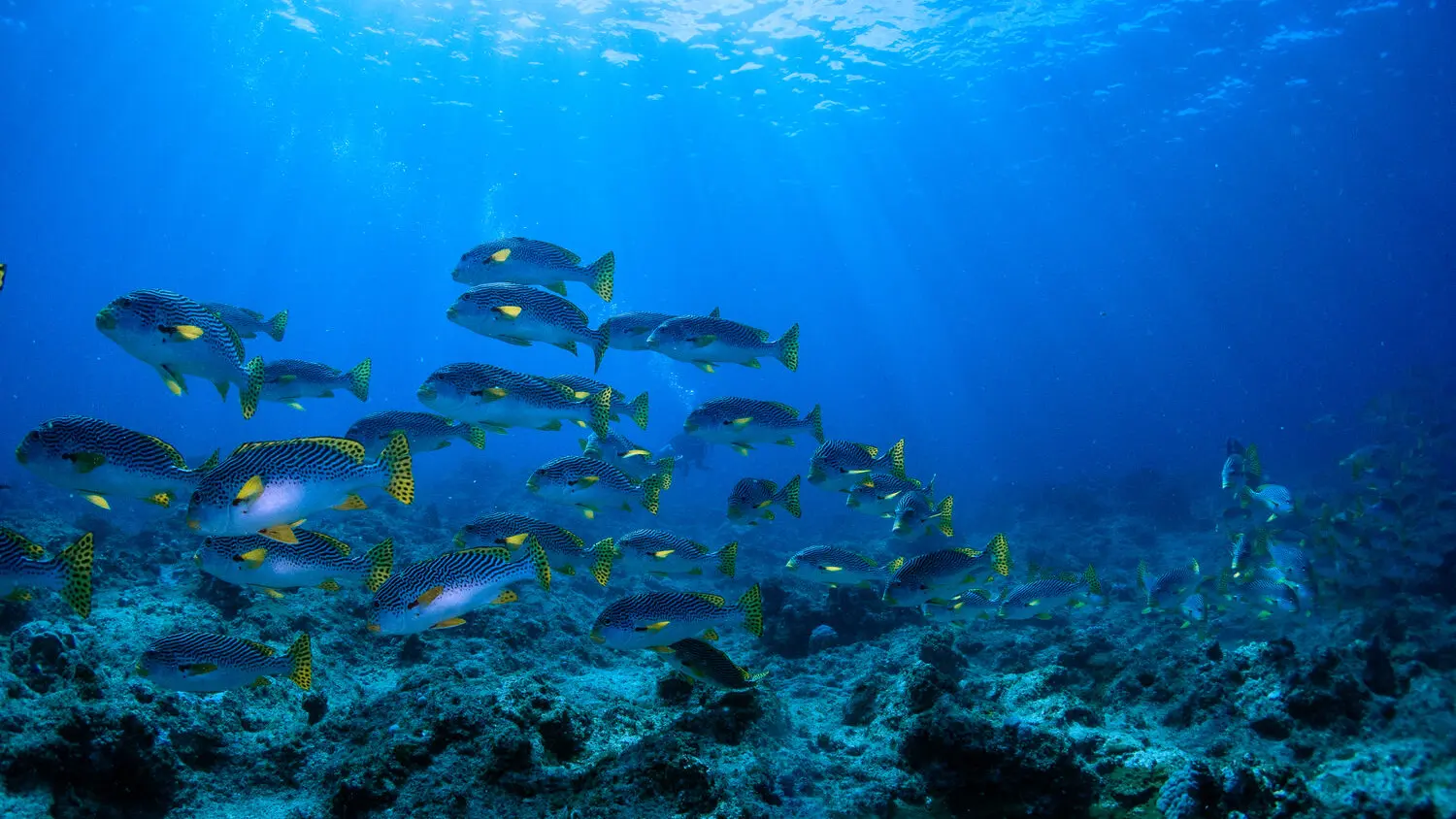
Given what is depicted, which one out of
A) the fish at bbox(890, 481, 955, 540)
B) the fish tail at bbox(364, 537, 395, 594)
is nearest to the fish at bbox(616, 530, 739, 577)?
the fish at bbox(890, 481, 955, 540)

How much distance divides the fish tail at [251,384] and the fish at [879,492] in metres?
5.96

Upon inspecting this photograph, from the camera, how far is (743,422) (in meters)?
6.78

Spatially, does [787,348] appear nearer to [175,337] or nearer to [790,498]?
[790,498]

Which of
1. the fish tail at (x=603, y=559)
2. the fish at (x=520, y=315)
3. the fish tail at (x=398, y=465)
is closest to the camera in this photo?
the fish tail at (x=398, y=465)

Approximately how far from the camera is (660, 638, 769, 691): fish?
4.62 meters

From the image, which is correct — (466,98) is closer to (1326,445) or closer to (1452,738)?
(1452,738)

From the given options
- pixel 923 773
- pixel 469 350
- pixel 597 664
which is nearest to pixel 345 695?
pixel 597 664

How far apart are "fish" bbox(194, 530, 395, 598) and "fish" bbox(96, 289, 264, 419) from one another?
1013 mm

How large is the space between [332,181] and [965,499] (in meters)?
73.5

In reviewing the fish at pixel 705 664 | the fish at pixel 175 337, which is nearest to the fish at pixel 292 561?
the fish at pixel 175 337

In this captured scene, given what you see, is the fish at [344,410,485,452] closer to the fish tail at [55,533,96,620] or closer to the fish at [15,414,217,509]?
the fish at [15,414,217,509]

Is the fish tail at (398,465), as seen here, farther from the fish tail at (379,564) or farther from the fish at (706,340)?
the fish at (706,340)

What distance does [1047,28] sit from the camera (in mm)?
32375

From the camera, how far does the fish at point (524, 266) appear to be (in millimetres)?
6496
